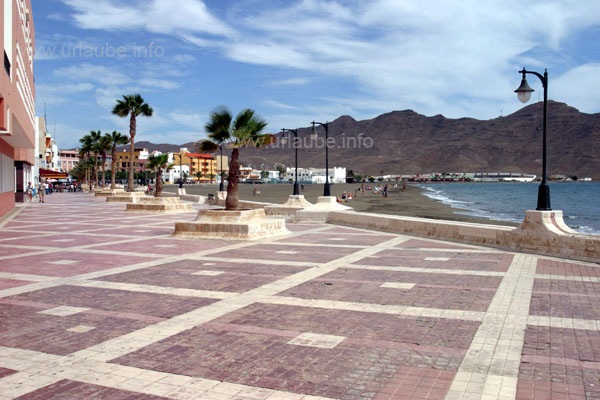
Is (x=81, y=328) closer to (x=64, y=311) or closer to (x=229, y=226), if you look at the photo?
(x=64, y=311)

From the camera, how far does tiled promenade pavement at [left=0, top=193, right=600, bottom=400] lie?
4535 millimetres

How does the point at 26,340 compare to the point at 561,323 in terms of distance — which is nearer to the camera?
the point at 26,340

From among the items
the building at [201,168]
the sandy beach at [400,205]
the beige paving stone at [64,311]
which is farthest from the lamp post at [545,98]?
the building at [201,168]

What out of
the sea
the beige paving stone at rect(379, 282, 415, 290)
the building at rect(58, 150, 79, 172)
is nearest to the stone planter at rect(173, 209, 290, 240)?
the beige paving stone at rect(379, 282, 415, 290)

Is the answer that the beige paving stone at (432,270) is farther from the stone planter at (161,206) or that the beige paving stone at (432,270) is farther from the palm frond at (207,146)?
the stone planter at (161,206)

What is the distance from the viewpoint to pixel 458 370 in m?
4.84

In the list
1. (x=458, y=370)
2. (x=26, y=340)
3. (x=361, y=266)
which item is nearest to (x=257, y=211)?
(x=361, y=266)

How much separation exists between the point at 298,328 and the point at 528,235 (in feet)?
28.0

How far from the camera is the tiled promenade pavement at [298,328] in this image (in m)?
4.54

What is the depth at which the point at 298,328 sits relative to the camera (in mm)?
6191

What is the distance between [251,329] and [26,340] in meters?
2.51

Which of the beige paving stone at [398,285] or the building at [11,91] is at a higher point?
the building at [11,91]

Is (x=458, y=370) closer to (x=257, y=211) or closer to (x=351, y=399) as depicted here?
(x=351, y=399)

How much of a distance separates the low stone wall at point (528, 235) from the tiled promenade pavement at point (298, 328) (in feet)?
1.62
